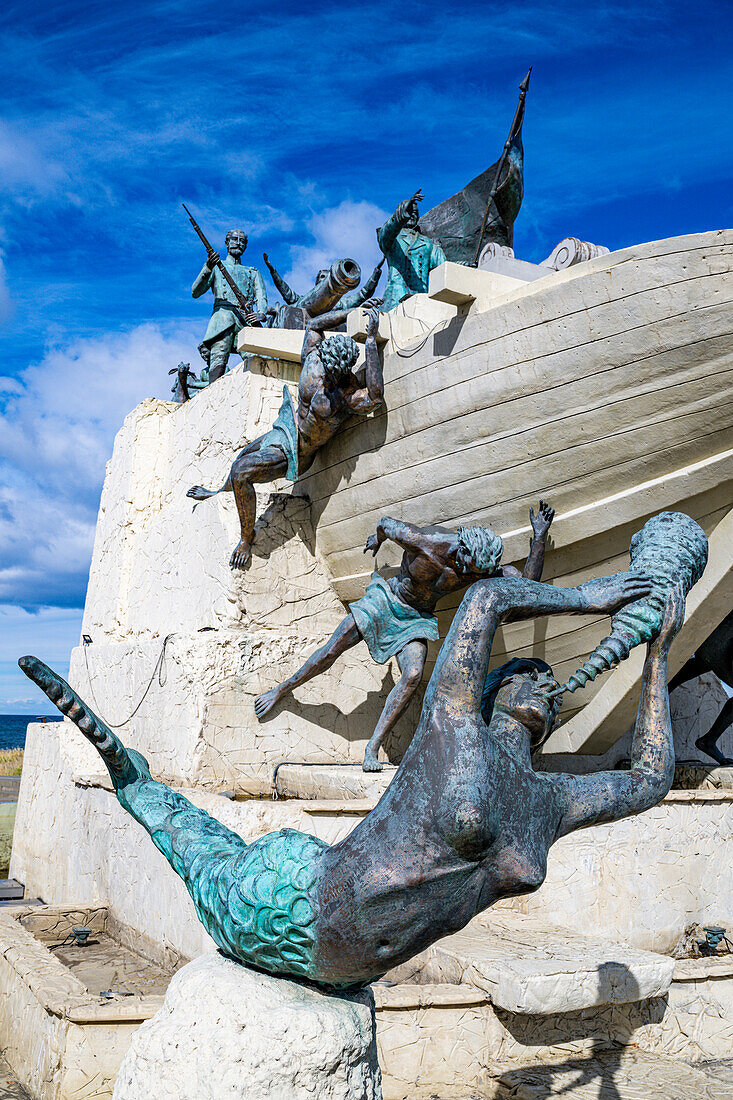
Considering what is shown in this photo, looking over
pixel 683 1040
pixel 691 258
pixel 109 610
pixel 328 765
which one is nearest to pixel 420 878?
pixel 683 1040

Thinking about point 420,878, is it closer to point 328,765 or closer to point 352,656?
point 328,765

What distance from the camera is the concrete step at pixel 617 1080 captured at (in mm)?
3270

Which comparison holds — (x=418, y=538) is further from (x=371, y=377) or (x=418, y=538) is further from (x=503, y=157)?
(x=503, y=157)

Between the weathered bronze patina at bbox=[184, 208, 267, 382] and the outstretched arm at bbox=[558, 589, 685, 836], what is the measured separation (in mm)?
6357

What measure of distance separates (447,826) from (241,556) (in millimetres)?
4568

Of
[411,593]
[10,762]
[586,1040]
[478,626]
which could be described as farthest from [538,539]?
[10,762]

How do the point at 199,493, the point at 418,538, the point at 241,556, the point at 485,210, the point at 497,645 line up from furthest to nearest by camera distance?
the point at 485,210
the point at 199,493
the point at 241,556
the point at 497,645
the point at 418,538

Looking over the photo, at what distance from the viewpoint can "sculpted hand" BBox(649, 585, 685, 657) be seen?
198 cm

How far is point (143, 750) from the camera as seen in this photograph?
6.39 m

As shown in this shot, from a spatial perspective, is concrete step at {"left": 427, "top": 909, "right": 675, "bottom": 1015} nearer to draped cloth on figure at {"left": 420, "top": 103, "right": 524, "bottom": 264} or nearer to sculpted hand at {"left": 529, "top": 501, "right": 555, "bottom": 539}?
sculpted hand at {"left": 529, "top": 501, "right": 555, "bottom": 539}

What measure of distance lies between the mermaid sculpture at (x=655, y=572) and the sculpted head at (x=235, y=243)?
6.56m

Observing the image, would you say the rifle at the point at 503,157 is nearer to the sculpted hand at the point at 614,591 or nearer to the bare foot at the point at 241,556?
the bare foot at the point at 241,556

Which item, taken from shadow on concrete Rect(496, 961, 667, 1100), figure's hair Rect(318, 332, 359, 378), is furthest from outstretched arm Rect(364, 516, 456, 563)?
shadow on concrete Rect(496, 961, 667, 1100)

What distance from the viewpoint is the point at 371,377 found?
5605mm
